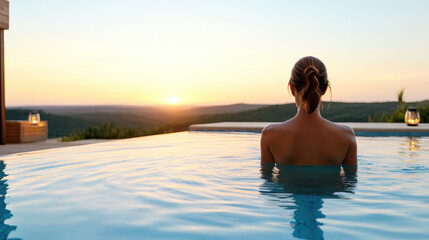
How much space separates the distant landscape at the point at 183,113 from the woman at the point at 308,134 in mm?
29346

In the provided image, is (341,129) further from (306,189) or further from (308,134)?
(306,189)

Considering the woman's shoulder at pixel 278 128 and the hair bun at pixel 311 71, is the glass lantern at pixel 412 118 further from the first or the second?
the hair bun at pixel 311 71

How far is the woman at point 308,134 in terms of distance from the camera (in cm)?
291

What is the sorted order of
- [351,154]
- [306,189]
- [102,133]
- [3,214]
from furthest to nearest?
1. [102,133]
2. [351,154]
3. [306,189]
4. [3,214]

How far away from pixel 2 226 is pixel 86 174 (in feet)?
5.66

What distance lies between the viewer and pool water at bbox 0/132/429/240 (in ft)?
7.00

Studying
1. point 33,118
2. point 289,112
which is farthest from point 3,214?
point 289,112

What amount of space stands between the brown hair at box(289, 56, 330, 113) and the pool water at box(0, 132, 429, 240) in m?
0.75

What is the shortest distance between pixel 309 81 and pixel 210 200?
3.91ft

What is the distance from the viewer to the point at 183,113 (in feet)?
117

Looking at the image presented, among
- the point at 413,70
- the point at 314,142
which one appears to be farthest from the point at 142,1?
the point at 413,70

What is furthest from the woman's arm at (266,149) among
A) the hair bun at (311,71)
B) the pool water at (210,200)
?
the hair bun at (311,71)

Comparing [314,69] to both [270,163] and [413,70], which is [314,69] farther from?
[413,70]

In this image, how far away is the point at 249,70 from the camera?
14336mm
